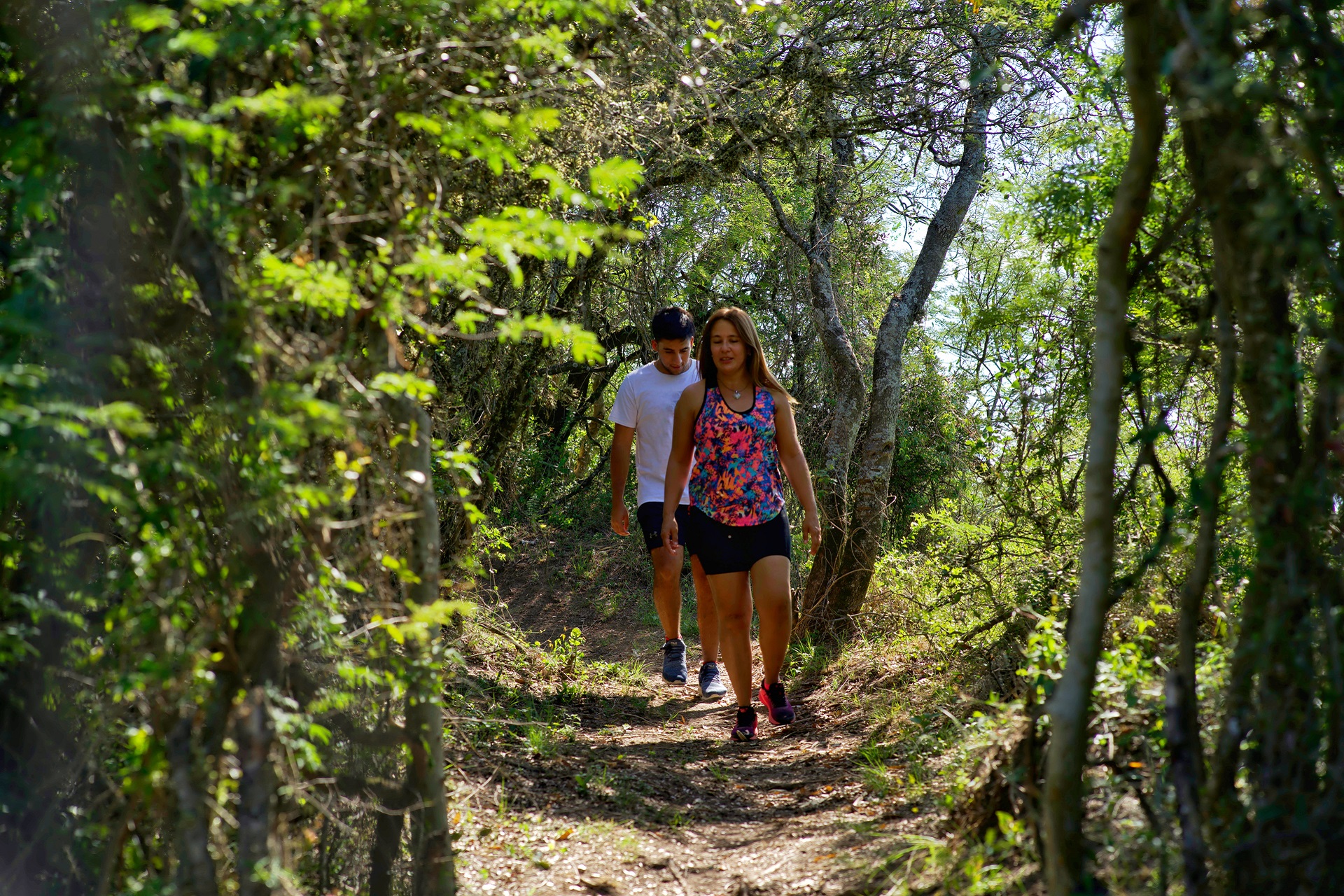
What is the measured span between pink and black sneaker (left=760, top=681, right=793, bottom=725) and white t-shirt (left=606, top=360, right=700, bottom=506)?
1.40 m

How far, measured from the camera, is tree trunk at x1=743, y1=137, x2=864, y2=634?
6648mm

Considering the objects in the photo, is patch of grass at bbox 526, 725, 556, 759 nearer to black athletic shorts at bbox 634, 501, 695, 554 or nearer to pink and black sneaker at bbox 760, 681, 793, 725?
pink and black sneaker at bbox 760, 681, 793, 725

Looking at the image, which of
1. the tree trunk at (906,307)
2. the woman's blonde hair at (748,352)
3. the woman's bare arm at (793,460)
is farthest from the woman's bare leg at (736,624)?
the tree trunk at (906,307)

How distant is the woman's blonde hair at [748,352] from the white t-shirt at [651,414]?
0.84 meters

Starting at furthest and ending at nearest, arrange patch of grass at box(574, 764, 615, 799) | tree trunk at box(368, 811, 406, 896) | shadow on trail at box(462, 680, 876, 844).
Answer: patch of grass at box(574, 764, 615, 799), shadow on trail at box(462, 680, 876, 844), tree trunk at box(368, 811, 406, 896)

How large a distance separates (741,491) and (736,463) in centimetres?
14

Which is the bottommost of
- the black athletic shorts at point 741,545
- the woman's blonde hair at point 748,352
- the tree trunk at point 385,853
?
the tree trunk at point 385,853

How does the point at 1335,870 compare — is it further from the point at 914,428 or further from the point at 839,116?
the point at 914,428

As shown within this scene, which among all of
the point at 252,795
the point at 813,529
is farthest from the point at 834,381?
the point at 252,795

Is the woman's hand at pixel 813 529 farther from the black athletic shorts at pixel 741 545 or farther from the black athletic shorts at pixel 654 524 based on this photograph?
the black athletic shorts at pixel 654 524

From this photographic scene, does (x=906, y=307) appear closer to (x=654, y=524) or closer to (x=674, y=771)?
(x=654, y=524)

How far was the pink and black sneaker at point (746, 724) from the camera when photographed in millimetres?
4770

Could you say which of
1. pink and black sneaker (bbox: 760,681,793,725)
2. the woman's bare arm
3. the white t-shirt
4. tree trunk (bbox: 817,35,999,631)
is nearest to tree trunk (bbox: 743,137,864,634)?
tree trunk (bbox: 817,35,999,631)

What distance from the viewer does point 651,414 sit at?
5738 millimetres
